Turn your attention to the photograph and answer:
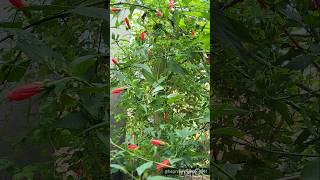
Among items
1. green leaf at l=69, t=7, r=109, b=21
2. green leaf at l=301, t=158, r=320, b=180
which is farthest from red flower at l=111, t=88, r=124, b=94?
green leaf at l=301, t=158, r=320, b=180

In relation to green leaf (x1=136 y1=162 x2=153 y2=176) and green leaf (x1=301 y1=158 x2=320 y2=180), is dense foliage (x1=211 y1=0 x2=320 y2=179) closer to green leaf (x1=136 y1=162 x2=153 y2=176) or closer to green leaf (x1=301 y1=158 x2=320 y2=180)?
green leaf (x1=136 y1=162 x2=153 y2=176)

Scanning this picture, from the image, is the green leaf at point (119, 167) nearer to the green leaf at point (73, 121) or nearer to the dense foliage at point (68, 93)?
the dense foliage at point (68, 93)

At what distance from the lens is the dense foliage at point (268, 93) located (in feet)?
2.33

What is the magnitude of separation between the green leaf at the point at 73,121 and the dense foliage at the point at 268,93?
24 cm

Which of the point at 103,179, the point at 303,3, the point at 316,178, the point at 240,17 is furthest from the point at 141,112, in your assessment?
the point at 316,178

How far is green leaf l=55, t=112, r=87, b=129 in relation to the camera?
450mm

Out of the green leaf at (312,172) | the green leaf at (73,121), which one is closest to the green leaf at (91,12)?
the green leaf at (73,121)

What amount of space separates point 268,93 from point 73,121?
391 mm

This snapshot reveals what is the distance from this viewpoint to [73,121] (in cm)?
46

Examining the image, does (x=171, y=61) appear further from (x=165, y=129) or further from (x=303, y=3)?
(x=303, y=3)

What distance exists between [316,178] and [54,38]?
0.67 m

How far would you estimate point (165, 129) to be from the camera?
0.87 meters

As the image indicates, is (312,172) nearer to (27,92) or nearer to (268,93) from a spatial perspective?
(27,92)

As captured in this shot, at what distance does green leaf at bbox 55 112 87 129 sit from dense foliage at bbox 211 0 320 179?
24 cm
